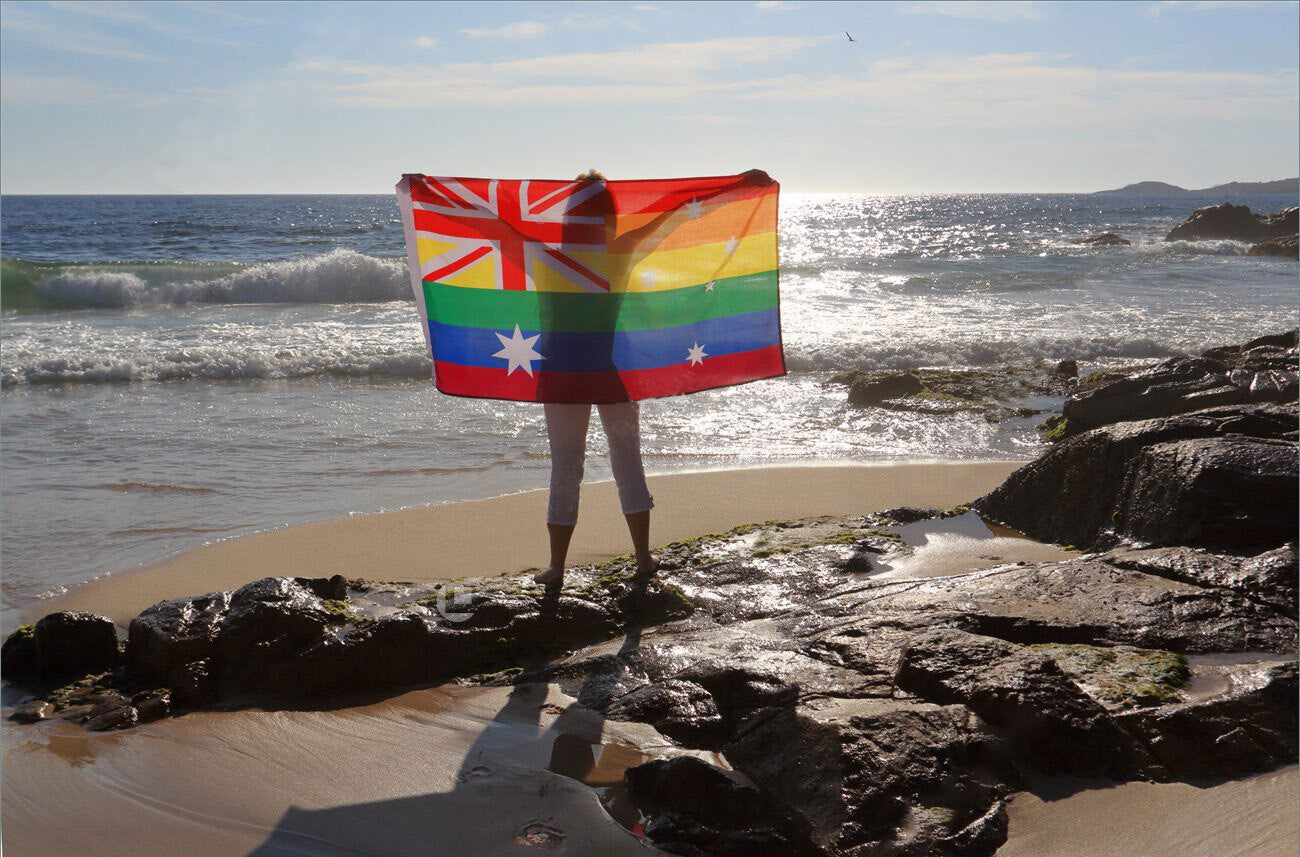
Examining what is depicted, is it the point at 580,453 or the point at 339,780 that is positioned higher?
the point at 580,453

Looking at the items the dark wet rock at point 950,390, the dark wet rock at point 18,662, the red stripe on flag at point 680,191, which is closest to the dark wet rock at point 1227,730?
the red stripe on flag at point 680,191

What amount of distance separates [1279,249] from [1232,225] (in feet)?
37.6

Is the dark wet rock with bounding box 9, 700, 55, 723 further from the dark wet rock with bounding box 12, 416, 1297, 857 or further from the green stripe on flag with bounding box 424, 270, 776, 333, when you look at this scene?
the green stripe on flag with bounding box 424, 270, 776, 333

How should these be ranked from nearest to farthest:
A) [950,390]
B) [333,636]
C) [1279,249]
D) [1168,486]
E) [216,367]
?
[333,636] < [1168,486] < [950,390] < [216,367] < [1279,249]

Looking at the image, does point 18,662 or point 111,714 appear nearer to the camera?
point 111,714

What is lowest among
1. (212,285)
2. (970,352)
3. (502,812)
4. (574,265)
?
(502,812)

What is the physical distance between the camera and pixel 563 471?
524cm

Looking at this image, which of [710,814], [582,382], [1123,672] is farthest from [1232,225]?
[710,814]

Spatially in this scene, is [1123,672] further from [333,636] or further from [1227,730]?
[333,636]

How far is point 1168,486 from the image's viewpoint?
514 cm

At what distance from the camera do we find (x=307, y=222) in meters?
56.8

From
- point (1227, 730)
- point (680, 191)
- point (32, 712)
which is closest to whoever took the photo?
point (1227, 730)

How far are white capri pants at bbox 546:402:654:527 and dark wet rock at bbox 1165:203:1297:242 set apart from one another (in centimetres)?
4860

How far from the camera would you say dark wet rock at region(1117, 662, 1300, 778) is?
132 inches
